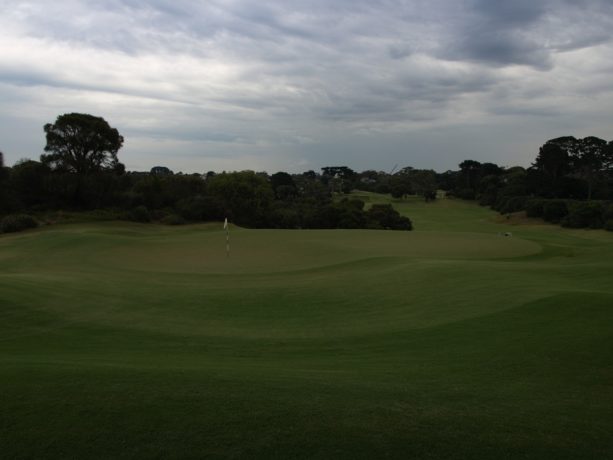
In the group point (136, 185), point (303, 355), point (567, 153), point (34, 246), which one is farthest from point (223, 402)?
point (567, 153)

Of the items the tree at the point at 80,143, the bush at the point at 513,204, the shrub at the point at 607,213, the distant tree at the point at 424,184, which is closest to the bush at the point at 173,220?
the tree at the point at 80,143

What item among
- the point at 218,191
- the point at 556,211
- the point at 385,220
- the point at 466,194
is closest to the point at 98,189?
the point at 218,191

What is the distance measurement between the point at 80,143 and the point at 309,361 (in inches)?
1826

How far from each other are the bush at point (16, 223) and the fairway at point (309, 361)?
1590cm

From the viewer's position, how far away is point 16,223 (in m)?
39.3

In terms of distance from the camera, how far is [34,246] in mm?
31750

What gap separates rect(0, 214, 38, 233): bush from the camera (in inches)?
1532

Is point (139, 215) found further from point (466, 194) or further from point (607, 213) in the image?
point (466, 194)

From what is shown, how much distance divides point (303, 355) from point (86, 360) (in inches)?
183

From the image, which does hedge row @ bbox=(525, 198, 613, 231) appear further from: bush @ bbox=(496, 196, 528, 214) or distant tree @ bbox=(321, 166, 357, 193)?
distant tree @ bbox=(321, 166, 357, 193)

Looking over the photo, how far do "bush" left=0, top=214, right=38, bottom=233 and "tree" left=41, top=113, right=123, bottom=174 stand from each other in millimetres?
10333

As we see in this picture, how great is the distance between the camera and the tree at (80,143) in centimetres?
4803

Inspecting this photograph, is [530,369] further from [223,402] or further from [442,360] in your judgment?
[223,402]

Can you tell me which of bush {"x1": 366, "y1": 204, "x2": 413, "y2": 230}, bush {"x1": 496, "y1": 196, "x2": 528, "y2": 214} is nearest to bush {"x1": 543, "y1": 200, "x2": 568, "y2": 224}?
bush {"x1": 496, "y1": 196, "x2": 528, "y2": 214}
